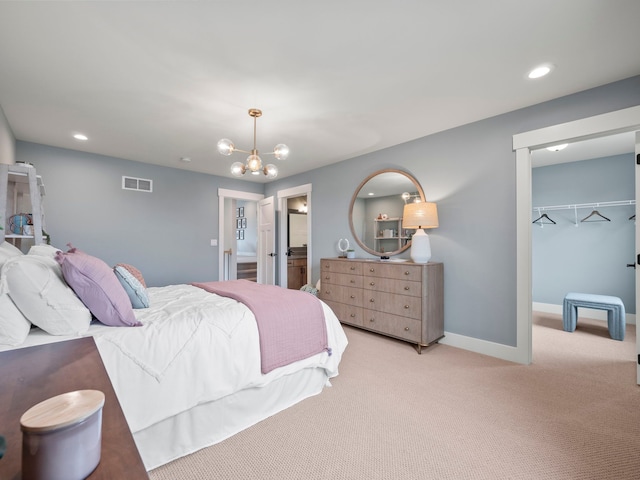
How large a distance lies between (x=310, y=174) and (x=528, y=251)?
347 centimetres

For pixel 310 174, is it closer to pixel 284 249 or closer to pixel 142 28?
pixel 284 249

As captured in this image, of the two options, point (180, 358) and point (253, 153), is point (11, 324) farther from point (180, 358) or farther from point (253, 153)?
point (253, 153)

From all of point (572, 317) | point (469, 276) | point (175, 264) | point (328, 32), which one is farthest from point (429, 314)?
point (175, 264)

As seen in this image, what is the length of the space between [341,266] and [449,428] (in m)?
Result: 2.30

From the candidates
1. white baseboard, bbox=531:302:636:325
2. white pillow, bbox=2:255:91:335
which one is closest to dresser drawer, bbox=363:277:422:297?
white baseboard, bbox=531:302:636:325

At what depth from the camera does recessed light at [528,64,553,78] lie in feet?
7.18

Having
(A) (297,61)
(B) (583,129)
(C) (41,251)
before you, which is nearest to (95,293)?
(C) (41,251)

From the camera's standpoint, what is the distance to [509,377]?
254cm

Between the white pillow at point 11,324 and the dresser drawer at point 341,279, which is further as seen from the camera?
the dresser drawer at point 341,279

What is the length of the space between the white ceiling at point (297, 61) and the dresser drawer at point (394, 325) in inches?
85.8

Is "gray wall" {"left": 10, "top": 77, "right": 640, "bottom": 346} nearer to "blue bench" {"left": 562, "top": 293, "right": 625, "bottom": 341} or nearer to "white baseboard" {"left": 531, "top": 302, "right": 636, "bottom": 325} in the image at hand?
"white baseboard" {"left": 531, "top": 302, "right": 636, "bottom": 325}

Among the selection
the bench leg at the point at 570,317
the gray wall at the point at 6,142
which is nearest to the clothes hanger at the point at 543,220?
the bench leg at the point at 570,317

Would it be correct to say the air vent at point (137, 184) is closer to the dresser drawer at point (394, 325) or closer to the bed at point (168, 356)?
the bed at point (168, 356)

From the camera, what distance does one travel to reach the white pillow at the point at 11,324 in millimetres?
1239
